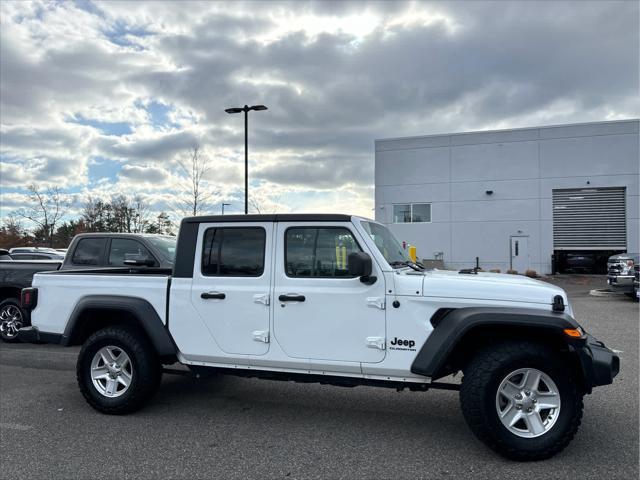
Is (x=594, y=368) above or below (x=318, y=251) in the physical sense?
below

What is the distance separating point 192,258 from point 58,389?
8.57 ft

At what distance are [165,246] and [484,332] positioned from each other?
610cm

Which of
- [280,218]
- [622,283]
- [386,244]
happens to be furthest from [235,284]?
[622,283]

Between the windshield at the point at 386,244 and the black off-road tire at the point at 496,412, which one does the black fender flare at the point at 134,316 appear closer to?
the windshield at the point at 386,244

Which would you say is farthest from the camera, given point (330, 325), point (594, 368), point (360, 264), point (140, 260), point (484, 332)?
point (140, 260)

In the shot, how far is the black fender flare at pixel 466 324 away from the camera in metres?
3.85

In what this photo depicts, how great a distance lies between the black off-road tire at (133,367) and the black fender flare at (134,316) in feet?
0.52

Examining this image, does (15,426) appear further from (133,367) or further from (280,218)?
(280,218)

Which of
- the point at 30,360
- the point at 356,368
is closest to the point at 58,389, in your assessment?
the point at 30,360

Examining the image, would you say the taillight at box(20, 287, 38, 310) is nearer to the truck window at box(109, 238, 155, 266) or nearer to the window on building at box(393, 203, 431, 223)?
the truck window at box(109, 238, 155, 266)

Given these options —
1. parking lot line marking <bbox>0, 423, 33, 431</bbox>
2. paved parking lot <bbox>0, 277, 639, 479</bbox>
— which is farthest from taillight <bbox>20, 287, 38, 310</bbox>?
parking lot line marking <bbox>0, 423, 33, 431</bbox>

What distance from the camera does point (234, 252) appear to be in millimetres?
4844

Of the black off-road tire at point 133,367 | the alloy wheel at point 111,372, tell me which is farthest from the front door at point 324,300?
the alloy wheel at point 111,372

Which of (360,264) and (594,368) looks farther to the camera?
(360,264)
